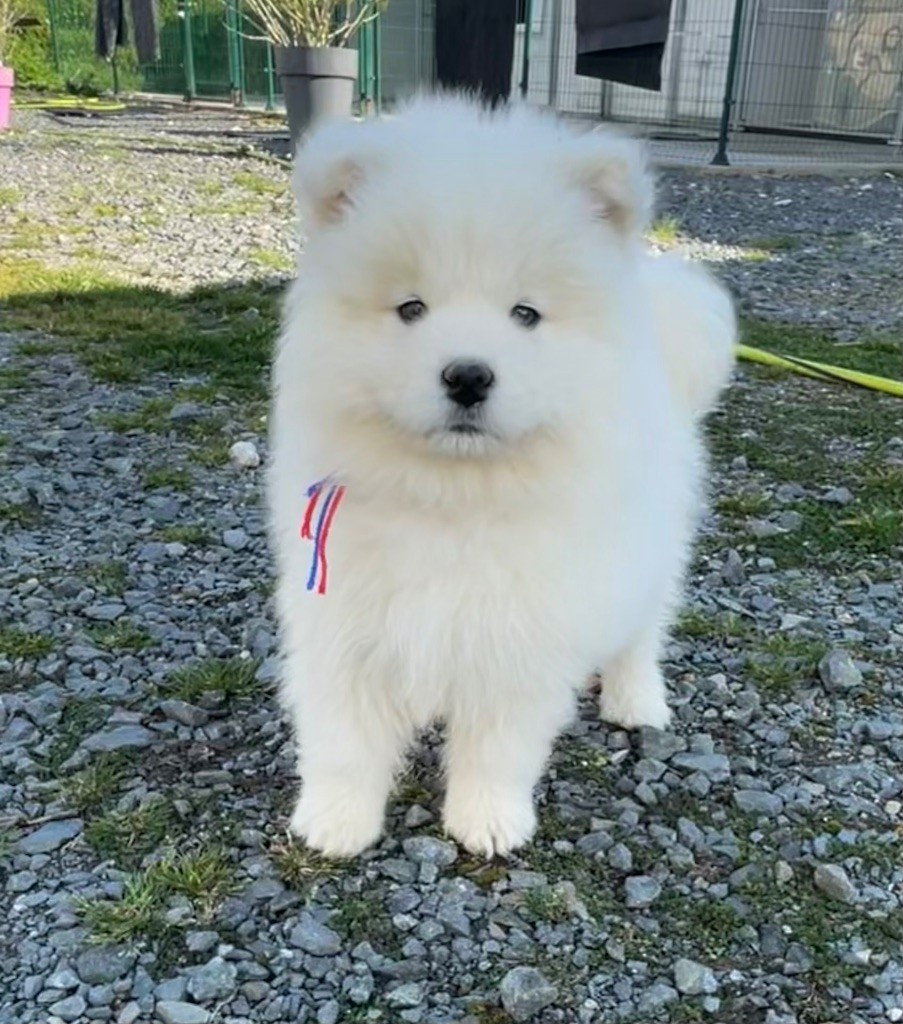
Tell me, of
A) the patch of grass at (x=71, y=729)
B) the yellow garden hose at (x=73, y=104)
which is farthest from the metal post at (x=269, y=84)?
the patch of grass at (x=71, y=729)

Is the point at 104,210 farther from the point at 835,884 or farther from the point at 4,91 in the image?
the point at 835,884

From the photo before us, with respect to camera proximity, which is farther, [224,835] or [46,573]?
[46,573]

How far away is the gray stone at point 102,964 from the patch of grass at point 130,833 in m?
0.21

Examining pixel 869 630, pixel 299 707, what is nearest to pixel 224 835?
pixel 299 707

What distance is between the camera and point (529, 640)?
186cm

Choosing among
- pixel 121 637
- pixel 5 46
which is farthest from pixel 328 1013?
pixel 5 46

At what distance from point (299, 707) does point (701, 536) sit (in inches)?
68.2

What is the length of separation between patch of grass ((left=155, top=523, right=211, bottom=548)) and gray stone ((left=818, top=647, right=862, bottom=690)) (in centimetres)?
174

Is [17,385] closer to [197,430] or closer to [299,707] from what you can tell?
[197,430]

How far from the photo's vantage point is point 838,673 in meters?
2.66

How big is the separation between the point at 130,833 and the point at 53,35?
21.4 meters

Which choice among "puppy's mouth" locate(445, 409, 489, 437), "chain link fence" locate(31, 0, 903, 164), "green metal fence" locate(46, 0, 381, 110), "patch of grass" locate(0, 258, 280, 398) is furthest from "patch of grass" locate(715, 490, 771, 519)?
"green metal fence" locate(46, 0, 381, 110)

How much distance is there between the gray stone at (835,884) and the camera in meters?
2.01

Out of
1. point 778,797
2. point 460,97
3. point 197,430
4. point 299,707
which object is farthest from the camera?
point 197,430
